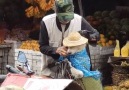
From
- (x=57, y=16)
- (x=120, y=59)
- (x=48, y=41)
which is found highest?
(x=57, y=16)

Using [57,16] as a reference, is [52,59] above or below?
below

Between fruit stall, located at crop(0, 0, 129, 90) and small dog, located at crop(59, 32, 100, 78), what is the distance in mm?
2317

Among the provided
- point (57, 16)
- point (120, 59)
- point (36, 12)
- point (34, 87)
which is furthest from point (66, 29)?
point (36, 12)

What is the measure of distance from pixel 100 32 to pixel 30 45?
149 cm

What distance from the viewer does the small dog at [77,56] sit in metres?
4.40

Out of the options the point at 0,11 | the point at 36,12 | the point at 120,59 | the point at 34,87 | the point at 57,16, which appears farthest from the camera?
the point at 0,11

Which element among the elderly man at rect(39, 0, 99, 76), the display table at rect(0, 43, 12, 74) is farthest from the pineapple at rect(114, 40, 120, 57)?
the elderly man at rect(39, 0, 99, 76)

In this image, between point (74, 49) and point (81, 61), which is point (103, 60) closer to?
point (81, 61)

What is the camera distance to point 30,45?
7934 mm

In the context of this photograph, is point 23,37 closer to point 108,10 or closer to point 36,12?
point 36,12

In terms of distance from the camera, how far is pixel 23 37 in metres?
8.62

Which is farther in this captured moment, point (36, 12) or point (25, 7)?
point (25, 7)

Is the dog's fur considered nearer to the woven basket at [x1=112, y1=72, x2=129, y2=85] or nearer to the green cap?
the green cap

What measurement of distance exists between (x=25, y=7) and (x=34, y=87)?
19.9 ft
